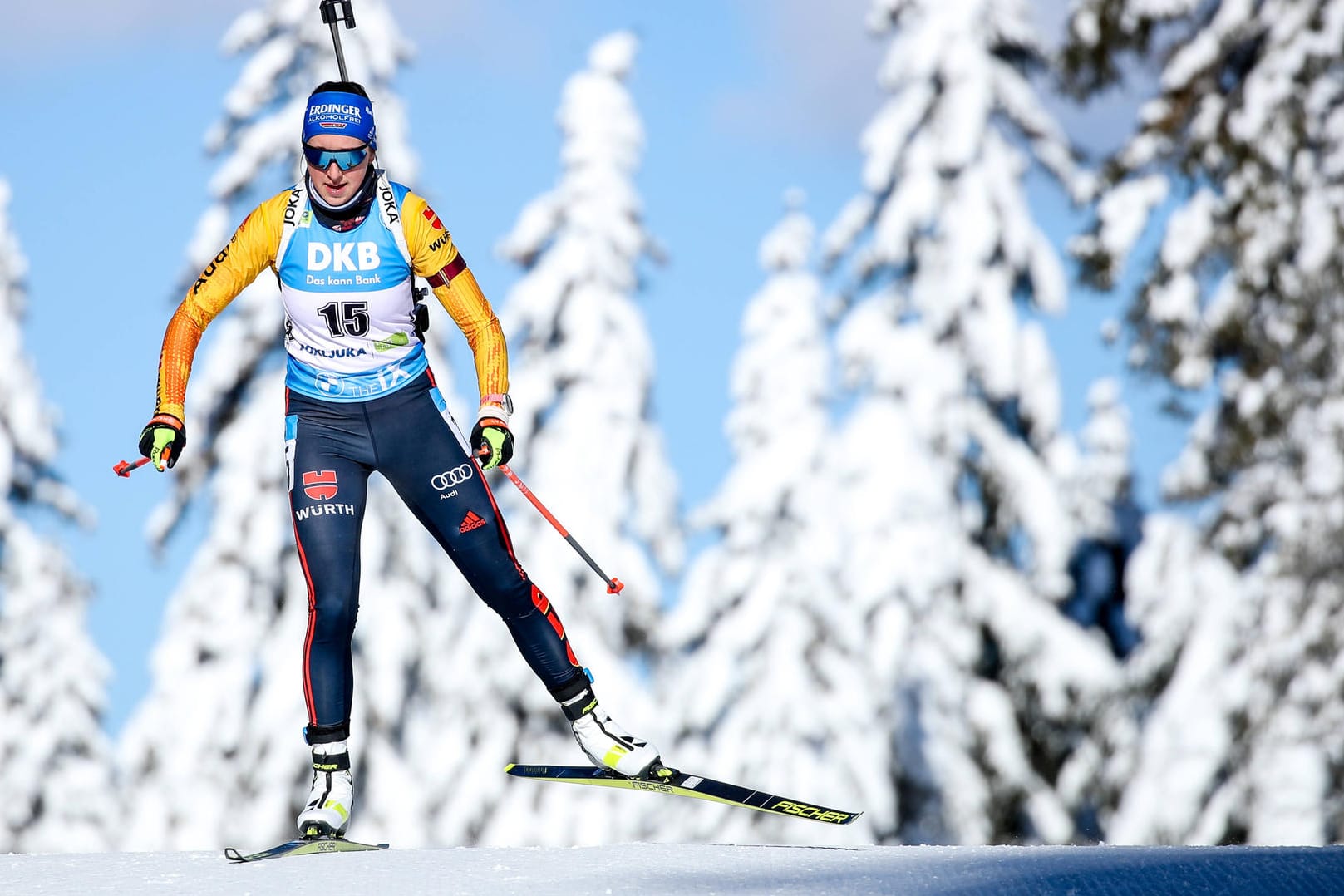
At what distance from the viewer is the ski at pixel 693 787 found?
749 centimetres

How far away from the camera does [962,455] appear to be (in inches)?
754

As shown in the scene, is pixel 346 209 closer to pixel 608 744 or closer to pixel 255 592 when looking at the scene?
pixel 608 744

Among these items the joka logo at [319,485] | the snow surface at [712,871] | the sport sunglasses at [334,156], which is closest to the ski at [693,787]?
the snow surface at [712,871]

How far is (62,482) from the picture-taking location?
23125 mm

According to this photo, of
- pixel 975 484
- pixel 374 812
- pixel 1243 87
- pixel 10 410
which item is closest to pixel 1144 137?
pixel 1243 87

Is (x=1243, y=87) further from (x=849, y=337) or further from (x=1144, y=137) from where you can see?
(x=849, y=337)

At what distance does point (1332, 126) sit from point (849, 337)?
650 centimetres

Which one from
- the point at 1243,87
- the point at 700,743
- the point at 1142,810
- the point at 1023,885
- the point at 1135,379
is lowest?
the point at 1023,885

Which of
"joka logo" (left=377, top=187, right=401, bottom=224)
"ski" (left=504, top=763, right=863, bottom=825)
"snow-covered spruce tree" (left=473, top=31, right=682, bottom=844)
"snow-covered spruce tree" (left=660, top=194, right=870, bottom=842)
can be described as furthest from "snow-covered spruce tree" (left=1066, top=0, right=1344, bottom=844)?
"joka logo" (left=377, top=187, right=401, bottom=224)

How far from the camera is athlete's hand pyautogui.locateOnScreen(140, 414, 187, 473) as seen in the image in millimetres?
6734

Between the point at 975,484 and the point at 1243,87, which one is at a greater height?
the point at 1243,87

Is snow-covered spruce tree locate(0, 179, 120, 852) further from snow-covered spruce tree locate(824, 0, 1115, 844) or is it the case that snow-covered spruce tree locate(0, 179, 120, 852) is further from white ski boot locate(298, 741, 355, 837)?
white ski boot locate(298, 741, 355, 837)

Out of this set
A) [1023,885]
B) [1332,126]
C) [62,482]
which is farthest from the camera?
[62,482]

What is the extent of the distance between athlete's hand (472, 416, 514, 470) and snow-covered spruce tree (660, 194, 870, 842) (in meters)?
12.0
